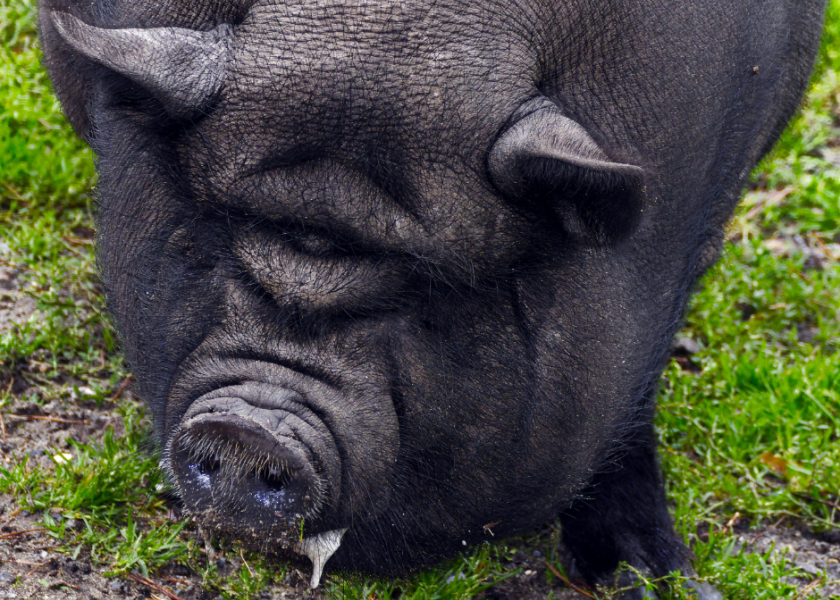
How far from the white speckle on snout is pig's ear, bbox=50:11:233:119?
1257mm

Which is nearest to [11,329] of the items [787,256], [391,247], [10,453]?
[10,453]

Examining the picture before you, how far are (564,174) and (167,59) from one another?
1.05 m

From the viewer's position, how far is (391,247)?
2.41 meters

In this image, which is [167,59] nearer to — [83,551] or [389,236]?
[389,236]

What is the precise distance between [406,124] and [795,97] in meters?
2.57

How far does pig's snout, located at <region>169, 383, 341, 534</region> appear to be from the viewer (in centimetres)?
231

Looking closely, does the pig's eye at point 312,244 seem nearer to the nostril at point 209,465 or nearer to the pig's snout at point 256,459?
the pig's snout at point 256,459

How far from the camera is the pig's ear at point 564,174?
2.24 meters

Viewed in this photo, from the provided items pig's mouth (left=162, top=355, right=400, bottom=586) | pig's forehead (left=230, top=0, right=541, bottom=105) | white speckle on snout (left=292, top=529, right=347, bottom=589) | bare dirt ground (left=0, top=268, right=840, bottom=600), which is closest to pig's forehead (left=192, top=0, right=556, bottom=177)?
pig's forehead (left=230, top=0, right=541, bottom=105)

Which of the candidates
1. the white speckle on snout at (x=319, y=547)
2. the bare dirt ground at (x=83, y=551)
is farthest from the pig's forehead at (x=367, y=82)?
the bare dirt ground at (x=83, y=551)

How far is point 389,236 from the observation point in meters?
2.40

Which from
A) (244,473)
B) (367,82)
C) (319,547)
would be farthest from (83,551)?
(367,82)

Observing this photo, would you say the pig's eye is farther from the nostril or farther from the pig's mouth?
the nostril

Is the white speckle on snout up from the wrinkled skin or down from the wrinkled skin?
down
